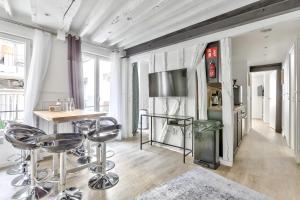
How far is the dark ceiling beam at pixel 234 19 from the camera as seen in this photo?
223 cm

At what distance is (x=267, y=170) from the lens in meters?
A: 2.59

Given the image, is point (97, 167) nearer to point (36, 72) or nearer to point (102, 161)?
point (102, 161)

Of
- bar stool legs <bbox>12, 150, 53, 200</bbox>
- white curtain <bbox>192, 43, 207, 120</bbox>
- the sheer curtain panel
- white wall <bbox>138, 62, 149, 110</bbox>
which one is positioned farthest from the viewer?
white wall <bbox>138, 62, 149, 110</bbox>

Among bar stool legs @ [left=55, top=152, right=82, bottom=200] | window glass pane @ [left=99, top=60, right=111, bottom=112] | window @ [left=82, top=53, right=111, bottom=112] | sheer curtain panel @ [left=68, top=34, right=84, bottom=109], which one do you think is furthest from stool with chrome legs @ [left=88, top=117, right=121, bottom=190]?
window glass pane @ [left=99, top=60, right=111, bottom=112]

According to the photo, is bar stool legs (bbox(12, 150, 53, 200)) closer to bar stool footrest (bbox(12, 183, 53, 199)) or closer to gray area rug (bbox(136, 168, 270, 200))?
bar stool footrest (bbox(12, 183, 53, 199))

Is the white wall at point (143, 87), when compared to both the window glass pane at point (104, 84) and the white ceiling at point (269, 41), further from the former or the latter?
the white ceiling at point (269, 41)

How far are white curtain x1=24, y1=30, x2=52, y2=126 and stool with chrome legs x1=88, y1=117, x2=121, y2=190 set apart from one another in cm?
157

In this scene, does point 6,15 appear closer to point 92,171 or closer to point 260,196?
point 92,171

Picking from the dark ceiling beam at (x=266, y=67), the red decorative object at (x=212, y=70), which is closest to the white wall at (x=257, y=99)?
the dark ceiling beam at (x=266, y=67)

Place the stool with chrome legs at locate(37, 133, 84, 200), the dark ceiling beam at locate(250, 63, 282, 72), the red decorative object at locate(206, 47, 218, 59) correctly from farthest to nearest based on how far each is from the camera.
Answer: the dark ceiling beam at locate(250, 63, 282, 72)
the red decorative object at locate(206, 47, 218, 59)
the stool with chrome legs at locate(37, 133, 84, 200)

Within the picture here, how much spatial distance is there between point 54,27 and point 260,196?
172 inches

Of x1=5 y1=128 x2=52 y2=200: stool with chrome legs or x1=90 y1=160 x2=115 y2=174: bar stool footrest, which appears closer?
x1=5 y1=128 x2=52 y2=200: stool with chrome legs

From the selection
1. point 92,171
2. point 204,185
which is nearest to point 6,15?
point 92,171

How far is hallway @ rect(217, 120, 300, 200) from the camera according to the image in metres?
2.06
